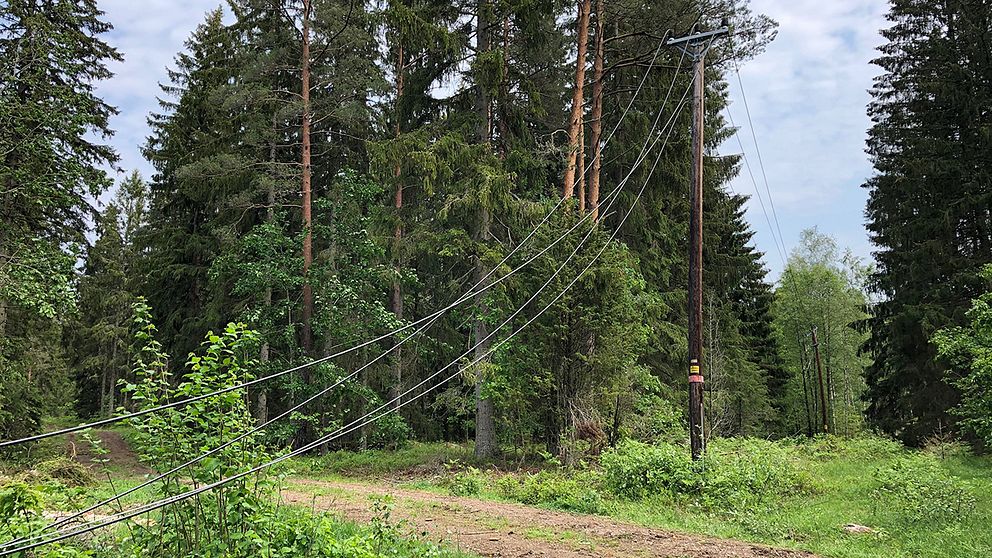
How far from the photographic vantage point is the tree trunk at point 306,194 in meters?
17.5

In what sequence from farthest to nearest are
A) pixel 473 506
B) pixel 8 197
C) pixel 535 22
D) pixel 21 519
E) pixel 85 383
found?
1. pixel 85 383
2. pixel 535 22
3. pixel 8 197
4. pixel 473 506
5. pixel 21 519

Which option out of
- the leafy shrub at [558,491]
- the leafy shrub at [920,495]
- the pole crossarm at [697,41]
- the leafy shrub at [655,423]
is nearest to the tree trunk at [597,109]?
the pole crossarm at [697,41]

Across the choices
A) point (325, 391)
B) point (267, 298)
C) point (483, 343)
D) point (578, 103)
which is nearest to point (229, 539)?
point (325, 391)

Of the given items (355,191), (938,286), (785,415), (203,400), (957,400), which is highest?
(355,191)

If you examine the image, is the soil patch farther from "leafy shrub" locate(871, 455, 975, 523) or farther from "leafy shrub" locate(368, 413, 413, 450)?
"leafy shrub" locate(871, 455, 975, 523)

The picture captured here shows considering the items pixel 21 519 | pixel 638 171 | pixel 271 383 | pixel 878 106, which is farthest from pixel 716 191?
pixel 21 519

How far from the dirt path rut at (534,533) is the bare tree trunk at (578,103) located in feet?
25.2

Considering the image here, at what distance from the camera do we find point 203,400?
466 centimetres

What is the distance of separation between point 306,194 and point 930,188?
1768 centimetres

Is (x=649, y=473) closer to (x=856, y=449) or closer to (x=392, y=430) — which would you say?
(x=392, y=430)

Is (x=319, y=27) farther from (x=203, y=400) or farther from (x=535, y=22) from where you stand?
(x=203, y=400)

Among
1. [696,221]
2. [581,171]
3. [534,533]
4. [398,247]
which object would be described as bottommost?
[534,533]

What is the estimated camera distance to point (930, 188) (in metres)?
18.0

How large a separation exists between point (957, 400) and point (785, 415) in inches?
969
